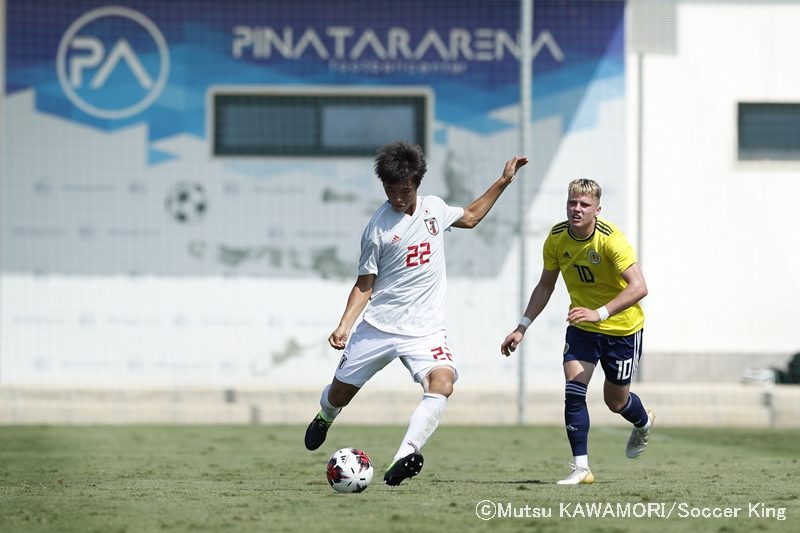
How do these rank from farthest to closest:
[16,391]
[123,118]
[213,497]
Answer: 1. [123,118]
2. [16,391]
3. [213,497]

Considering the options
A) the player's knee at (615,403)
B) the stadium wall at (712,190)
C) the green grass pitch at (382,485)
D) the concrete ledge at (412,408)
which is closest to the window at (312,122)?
the stadium wall at (712,190)

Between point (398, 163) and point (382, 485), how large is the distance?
2.01m

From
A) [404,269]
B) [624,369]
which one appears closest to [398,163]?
[404,269]

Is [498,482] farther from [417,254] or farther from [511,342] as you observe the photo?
[417,254]

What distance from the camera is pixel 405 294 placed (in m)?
8.34

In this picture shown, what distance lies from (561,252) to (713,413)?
7.35 meters

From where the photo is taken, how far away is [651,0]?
17.9 metres

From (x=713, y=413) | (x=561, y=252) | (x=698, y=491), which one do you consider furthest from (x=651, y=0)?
(x=698, y=491)

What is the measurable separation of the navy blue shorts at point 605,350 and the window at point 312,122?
9.52 metres

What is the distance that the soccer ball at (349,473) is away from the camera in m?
7.85

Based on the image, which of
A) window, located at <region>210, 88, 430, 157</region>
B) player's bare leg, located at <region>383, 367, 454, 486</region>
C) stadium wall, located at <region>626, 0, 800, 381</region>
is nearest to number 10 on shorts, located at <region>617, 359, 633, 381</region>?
player's bare leg, located at <region>383, 367, 454, 486</region>

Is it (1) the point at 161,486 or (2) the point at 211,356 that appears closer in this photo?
(1) the point at 161,486

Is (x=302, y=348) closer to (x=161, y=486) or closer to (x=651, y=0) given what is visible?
(x=651, y=0)

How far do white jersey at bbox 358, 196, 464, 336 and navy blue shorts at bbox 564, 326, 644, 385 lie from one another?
1012 mm
